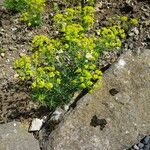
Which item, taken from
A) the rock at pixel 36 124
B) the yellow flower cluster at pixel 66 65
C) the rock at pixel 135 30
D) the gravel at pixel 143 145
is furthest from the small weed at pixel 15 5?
the gravel at pixel 143 145

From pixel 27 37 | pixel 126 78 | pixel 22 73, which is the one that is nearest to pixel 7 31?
pixel 27 37

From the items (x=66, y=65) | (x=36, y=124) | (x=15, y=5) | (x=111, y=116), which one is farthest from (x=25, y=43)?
(x=111, y=116)

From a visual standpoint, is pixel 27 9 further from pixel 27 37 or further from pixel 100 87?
pixel 100 87

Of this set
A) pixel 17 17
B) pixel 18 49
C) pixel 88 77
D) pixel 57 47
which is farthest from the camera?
pixel 17 17

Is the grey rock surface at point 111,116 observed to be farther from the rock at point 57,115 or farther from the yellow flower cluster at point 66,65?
the yellow flower cluster at point 66,65

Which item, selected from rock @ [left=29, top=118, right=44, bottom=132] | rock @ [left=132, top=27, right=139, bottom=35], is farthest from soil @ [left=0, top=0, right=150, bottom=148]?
rock @ [left=29, top=118, right=44, bottom=132]

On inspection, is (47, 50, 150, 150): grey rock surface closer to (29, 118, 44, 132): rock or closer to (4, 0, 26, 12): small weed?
(29, 118, 44, 132): rock

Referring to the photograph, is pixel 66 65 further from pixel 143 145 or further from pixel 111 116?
pixel 143 145
